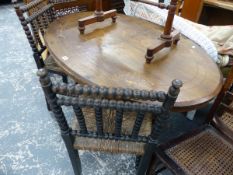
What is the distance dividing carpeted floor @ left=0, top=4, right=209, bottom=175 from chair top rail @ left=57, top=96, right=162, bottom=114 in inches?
34.5

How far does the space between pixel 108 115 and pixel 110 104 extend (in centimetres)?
46

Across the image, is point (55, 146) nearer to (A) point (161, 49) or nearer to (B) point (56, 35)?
(B) point (56, 35)

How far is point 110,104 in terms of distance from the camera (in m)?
0.73

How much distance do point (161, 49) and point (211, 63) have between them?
1.00 feet

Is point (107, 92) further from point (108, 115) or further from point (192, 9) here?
point (192, 9)

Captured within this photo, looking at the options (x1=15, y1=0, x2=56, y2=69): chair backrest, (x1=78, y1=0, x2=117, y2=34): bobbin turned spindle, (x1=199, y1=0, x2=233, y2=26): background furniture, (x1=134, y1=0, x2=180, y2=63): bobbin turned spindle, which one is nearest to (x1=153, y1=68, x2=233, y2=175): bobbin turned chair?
(x1=134, y1=0, x2=180, y2=63): bobbin turned spindle

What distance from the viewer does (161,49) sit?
1249mm

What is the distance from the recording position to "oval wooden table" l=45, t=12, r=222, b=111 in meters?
0.98

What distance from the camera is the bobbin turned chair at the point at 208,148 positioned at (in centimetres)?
99

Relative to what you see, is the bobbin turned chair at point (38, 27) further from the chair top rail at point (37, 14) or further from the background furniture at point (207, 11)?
the background furniture at point (207, 11)

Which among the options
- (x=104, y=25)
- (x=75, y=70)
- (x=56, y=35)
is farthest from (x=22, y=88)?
(x=75, y=70)

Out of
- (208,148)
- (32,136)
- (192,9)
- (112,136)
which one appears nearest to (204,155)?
(208,148)

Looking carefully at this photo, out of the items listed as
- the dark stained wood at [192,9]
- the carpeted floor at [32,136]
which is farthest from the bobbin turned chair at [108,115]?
the dark stained wood at [192,9]

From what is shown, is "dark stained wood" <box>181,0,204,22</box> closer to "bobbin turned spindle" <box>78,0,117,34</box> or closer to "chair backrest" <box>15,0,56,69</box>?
"bobbin turned spindle" <box>78,0,117,34</box>
